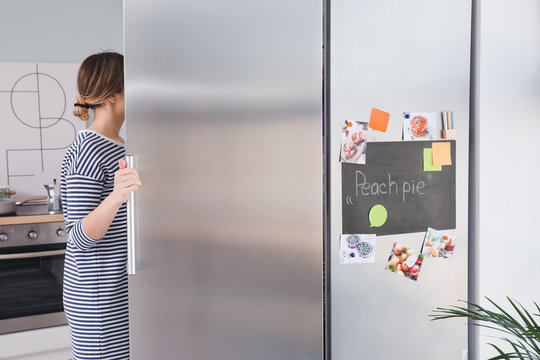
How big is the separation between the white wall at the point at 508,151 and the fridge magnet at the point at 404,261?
26 centimetres

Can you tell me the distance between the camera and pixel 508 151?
6.06 ft

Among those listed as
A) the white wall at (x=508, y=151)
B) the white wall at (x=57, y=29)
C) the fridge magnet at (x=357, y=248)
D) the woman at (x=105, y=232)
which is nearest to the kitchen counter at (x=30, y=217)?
the white wall at (x=57, y=29)

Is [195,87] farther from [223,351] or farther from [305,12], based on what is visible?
[223,351]

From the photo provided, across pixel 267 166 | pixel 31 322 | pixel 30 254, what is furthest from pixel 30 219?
pixel 267 166

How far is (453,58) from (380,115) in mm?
362

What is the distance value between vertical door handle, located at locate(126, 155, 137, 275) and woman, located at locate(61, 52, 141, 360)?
0.02m

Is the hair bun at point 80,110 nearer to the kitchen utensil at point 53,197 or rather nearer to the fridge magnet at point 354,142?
the fridge magnet at point 354,142

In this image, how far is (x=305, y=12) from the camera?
1.51 meters

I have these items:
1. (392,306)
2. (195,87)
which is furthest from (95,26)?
(392,306)

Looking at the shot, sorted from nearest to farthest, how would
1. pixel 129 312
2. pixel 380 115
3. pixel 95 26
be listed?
pixel 129 312 < pixel 380 115 < pixel 95 26

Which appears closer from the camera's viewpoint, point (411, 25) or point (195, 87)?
point (195, 87)

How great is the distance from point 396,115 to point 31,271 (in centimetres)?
181

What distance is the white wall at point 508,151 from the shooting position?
1799 mm

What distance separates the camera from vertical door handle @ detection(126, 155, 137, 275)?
4.27 ft
